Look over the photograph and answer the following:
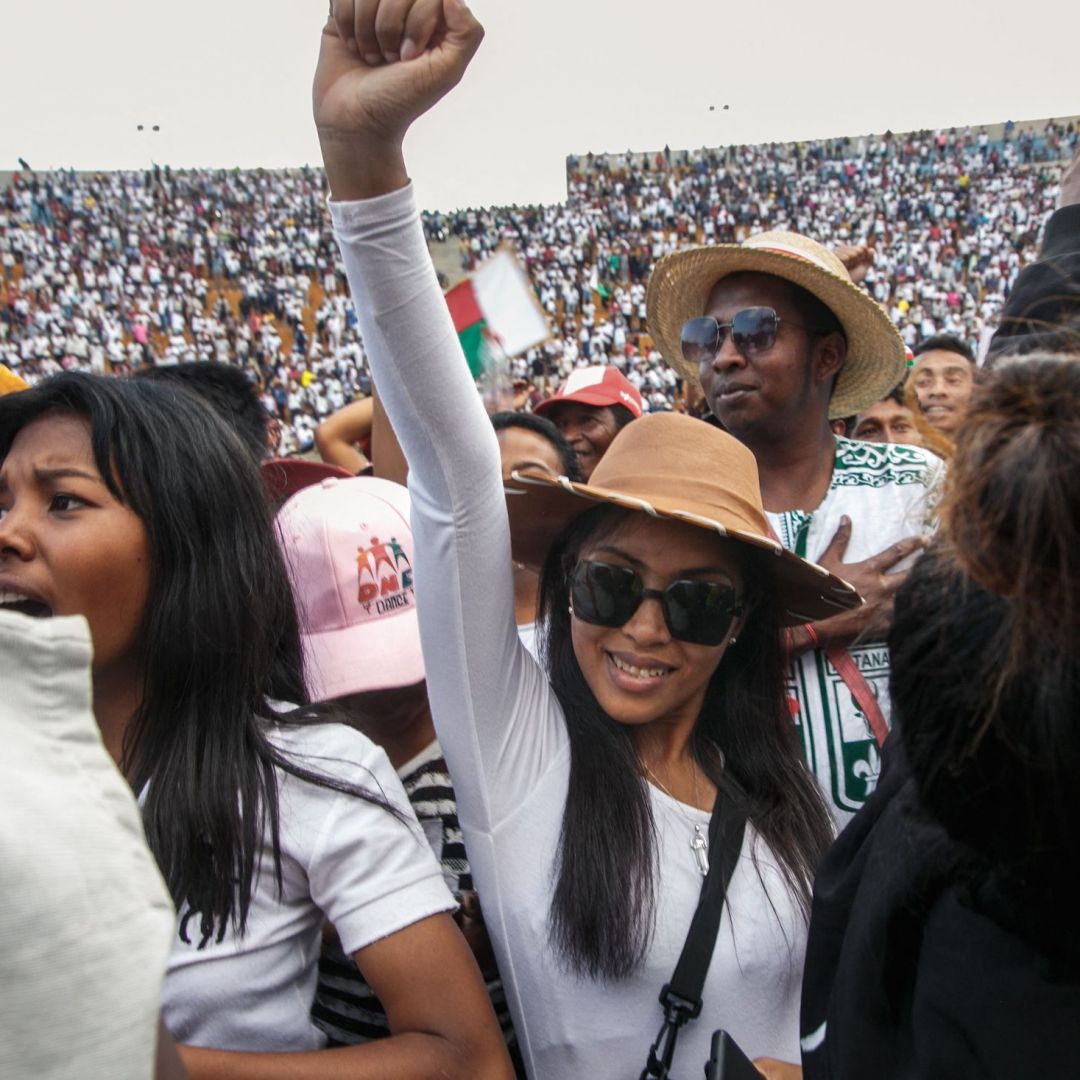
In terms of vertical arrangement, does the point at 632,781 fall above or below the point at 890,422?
below

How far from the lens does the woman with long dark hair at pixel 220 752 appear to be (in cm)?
123

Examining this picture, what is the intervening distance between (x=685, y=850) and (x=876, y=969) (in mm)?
599

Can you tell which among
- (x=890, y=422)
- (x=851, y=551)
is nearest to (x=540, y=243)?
(x=890, y=422)

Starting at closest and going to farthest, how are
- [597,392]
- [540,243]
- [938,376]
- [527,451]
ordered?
[527,451]
[597,392]
[938,376]
[540,243]

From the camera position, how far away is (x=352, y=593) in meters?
1.91

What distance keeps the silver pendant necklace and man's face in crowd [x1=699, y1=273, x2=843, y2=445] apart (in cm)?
105

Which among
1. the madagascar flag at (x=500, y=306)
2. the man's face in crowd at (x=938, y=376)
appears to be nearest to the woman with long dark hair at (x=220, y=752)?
the madagascar flag at (x=500, y=306)

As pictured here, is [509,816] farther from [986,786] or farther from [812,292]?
[812,292]

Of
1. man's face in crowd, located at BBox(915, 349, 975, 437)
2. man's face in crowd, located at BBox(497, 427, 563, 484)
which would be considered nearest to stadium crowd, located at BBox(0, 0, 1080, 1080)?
man's face in crowd, located at BBox(497, 427, 563, 484)

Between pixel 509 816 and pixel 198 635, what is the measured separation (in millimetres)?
494

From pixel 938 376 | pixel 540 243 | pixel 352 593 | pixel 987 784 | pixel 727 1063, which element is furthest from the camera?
pixel 540 243

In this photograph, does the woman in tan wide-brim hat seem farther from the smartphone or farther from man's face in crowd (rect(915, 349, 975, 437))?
man's face in crowd (rect(915, 349, 975, 437))

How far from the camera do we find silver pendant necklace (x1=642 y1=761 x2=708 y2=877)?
1447mm

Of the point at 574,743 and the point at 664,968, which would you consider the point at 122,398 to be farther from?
the point at 664,968
